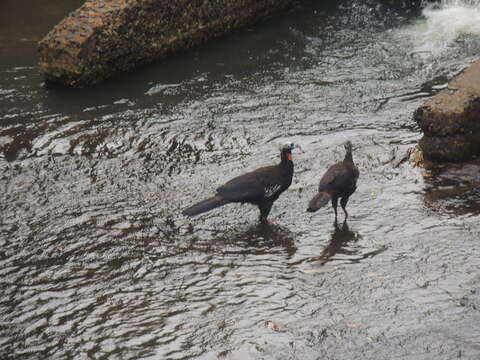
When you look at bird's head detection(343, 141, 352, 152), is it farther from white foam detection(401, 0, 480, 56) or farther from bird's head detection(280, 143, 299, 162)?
white foam detection(401, 0, 480, 56)

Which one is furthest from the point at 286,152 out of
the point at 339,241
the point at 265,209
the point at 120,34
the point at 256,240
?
the point at 120,34

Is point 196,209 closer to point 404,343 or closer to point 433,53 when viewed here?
point 404,343

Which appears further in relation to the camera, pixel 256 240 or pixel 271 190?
pixel 271 190

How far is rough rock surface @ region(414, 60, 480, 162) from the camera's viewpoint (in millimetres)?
9617

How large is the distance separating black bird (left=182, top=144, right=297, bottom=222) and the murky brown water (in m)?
0.34

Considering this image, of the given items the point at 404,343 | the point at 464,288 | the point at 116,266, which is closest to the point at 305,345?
the point at 404,343

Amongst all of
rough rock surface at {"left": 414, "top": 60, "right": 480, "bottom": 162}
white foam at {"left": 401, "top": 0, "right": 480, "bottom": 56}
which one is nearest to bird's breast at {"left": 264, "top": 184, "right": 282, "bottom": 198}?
rough rock surface at {"left": 414, "top": 60, "right": 480, "bottom": 162}

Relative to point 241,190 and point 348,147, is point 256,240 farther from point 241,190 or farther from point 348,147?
point 348,147

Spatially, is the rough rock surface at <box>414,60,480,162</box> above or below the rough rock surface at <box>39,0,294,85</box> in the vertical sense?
below

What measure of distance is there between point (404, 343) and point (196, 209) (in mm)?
3141

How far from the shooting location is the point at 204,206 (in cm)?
862

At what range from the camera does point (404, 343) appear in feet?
21.0

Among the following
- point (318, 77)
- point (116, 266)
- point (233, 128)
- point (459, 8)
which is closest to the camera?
point (116, 266)

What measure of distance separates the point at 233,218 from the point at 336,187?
4.63 ft
